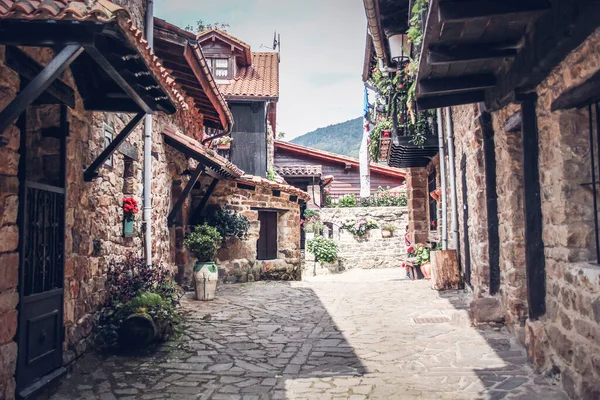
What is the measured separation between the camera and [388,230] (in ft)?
62.1

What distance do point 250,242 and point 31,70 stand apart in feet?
25.9

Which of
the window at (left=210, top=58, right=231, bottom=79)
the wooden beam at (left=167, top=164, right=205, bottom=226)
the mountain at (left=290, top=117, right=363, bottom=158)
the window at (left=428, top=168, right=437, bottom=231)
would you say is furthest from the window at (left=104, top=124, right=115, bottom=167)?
the mountain at (left=290, top=117, right=363, bottom=158)

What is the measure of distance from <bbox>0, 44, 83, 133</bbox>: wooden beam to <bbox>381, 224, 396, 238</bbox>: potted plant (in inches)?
648

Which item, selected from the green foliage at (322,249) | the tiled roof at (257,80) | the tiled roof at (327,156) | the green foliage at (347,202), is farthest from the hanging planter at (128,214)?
the tiled roof at (327,156)

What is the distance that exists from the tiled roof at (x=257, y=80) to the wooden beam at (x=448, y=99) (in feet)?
34.8

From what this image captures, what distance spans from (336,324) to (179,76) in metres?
5.21

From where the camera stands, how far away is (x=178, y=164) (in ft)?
32.3

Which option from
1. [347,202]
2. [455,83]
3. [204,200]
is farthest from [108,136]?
[347,202]

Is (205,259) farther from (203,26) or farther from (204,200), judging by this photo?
(203,26)

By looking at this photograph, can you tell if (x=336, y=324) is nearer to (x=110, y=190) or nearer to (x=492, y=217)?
(x=492, y=217)

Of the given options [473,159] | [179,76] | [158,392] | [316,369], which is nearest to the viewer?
[158,392]

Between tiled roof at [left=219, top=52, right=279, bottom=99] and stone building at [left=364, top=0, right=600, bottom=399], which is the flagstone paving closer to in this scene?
stone building at [left=364, top=0, right=600, bottom=399]

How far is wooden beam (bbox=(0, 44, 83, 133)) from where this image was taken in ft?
9.93

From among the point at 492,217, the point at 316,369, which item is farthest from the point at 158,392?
the point at 492,217
